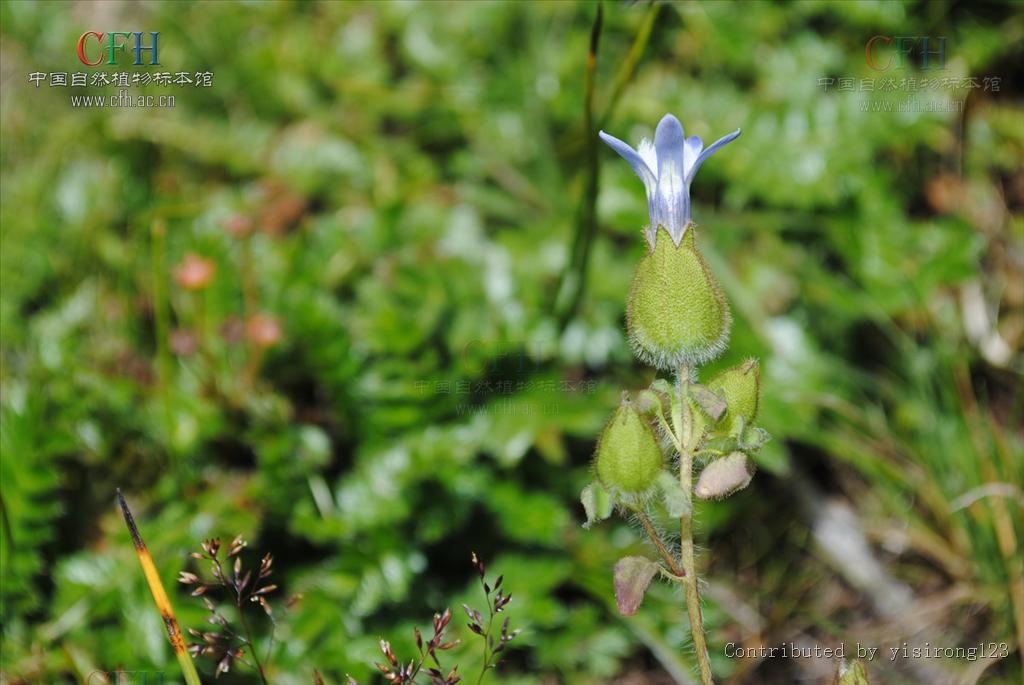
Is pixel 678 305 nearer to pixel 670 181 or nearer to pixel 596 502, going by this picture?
pixel 670 181

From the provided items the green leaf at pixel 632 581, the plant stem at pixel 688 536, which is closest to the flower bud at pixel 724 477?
the plant stem at pixel 688 536

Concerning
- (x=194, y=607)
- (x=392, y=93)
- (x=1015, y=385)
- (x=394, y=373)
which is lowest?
(x=194, y=607)

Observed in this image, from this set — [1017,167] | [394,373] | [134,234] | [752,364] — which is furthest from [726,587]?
[134,234]

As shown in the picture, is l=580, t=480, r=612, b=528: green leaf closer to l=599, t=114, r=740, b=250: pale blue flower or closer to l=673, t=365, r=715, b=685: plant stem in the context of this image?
l=673, t=365, r=715, b=685: plant stem

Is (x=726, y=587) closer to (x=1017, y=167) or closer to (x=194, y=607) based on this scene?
(x=194, y=607)

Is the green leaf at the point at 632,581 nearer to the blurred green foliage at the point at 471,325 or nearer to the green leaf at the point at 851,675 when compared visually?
the green leaf at the point at 851,675

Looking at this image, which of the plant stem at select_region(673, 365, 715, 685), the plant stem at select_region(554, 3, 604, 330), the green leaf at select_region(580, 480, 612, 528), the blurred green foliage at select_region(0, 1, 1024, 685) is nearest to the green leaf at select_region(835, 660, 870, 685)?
the plant stem at select_region(673, 365, 715, 685)
